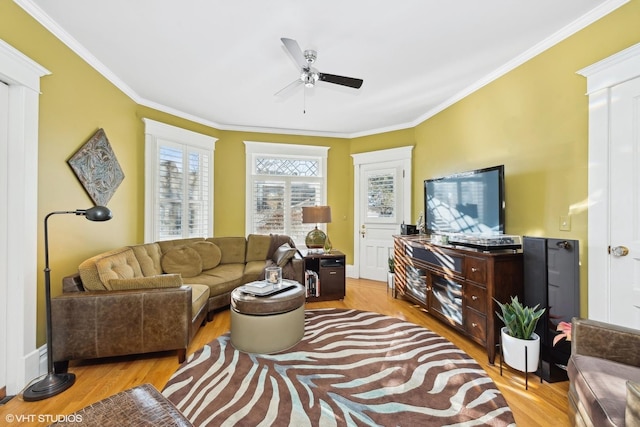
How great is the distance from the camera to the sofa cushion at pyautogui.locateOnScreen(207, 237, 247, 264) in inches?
161

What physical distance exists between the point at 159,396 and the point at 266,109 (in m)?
3.60

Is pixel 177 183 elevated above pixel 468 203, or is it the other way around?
pixel 177 183

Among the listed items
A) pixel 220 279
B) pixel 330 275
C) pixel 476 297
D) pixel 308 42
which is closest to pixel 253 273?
pixel 220 279

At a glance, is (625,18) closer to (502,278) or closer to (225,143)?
(502,278)

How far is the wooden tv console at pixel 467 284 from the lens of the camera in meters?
2.25

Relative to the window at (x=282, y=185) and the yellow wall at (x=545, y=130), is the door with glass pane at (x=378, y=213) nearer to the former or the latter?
the window at (x=282, y=185)

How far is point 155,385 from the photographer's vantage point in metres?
1.95

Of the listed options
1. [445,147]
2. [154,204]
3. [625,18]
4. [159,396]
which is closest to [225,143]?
[154,204]

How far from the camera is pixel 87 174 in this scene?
102 inches

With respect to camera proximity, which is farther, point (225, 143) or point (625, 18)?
point (225, 143)

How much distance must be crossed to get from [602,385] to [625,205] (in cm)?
132

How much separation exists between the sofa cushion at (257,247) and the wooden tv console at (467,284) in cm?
215

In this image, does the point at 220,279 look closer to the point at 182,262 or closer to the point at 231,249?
the point at 182,262

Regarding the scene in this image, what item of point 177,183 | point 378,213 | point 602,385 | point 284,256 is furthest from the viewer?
point 378,213
